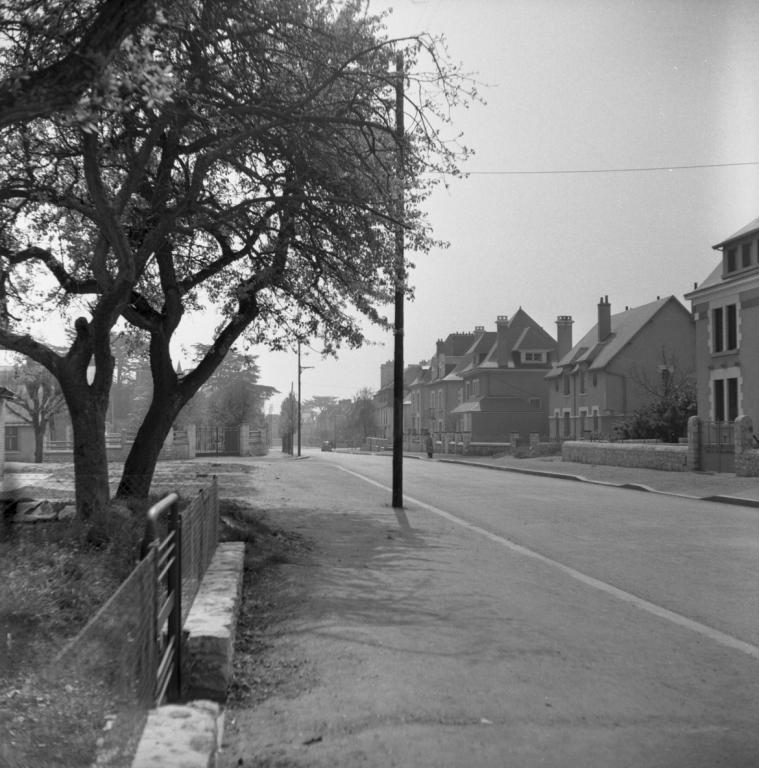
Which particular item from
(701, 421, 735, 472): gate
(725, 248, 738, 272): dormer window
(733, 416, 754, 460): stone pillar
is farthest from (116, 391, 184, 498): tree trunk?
(725, 248, 738, 272): dormer window

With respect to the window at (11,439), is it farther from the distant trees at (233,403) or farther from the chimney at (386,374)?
the chimney at (386,374)

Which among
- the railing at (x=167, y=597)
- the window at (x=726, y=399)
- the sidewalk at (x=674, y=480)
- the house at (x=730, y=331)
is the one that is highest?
the house at (x=730, y=331)

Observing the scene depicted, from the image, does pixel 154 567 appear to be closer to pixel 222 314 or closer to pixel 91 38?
pixel 91 38

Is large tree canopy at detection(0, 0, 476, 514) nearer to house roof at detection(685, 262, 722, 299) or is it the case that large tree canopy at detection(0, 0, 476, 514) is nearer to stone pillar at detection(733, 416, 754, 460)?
stone pillar at detection(733, 416, 754, 460)

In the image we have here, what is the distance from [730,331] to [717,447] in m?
7.94

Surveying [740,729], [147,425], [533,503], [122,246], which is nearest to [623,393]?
[533,503]

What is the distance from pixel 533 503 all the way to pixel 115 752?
16192 mm

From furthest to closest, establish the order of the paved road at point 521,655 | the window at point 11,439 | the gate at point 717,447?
the window at point 11,439 → the gate at point 717,447 → the paved road at point 521,655

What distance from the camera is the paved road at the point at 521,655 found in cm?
422

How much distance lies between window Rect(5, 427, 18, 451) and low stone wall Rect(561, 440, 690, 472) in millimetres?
27134

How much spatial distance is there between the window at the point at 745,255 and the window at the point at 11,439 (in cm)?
3444

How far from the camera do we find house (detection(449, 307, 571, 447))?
235 ft

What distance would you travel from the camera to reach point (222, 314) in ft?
57.1

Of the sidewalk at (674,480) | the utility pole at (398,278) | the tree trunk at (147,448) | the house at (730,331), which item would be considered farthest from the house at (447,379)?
the tree trunk at (147,448)
